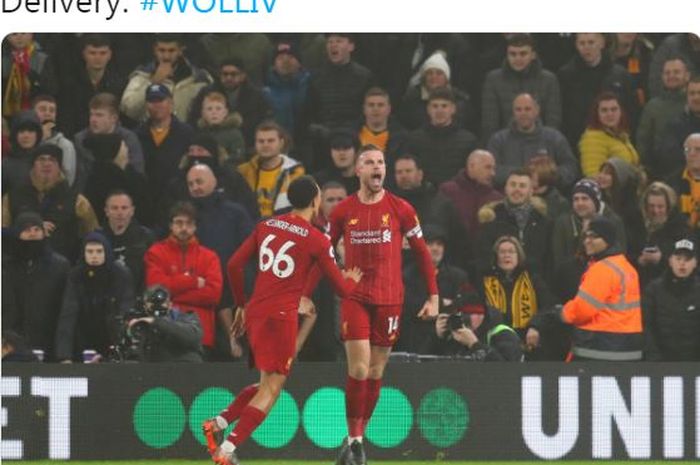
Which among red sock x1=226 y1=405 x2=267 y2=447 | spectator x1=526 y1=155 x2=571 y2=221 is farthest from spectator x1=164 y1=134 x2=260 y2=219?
red sock x1=226 y1=405 x2=267 y2=447

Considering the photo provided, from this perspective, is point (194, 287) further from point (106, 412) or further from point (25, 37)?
point (25, 37)

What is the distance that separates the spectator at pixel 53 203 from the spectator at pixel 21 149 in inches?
2.9

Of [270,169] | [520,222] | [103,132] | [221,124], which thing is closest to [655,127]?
[520,222]

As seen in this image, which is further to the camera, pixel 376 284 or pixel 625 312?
pixel 625 312

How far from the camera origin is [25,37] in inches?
535

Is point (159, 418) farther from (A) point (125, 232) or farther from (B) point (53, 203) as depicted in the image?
(B) point (53, 203)

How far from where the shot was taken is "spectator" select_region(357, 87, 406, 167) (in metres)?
13.3

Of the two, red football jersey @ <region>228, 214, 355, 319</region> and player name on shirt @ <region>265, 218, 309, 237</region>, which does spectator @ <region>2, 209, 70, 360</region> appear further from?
player name on shirt @ <region>265, 218, 309, 237</region>

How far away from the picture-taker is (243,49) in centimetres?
1387

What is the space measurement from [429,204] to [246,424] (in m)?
3.44

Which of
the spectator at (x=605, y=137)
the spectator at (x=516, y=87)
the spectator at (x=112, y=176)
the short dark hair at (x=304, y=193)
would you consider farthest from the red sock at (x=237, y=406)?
the spectator at (x=605, y=137)

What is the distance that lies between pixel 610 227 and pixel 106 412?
3.88m

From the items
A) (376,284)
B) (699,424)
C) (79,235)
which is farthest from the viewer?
(79,235)

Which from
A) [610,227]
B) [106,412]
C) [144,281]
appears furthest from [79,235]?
[610,227]
